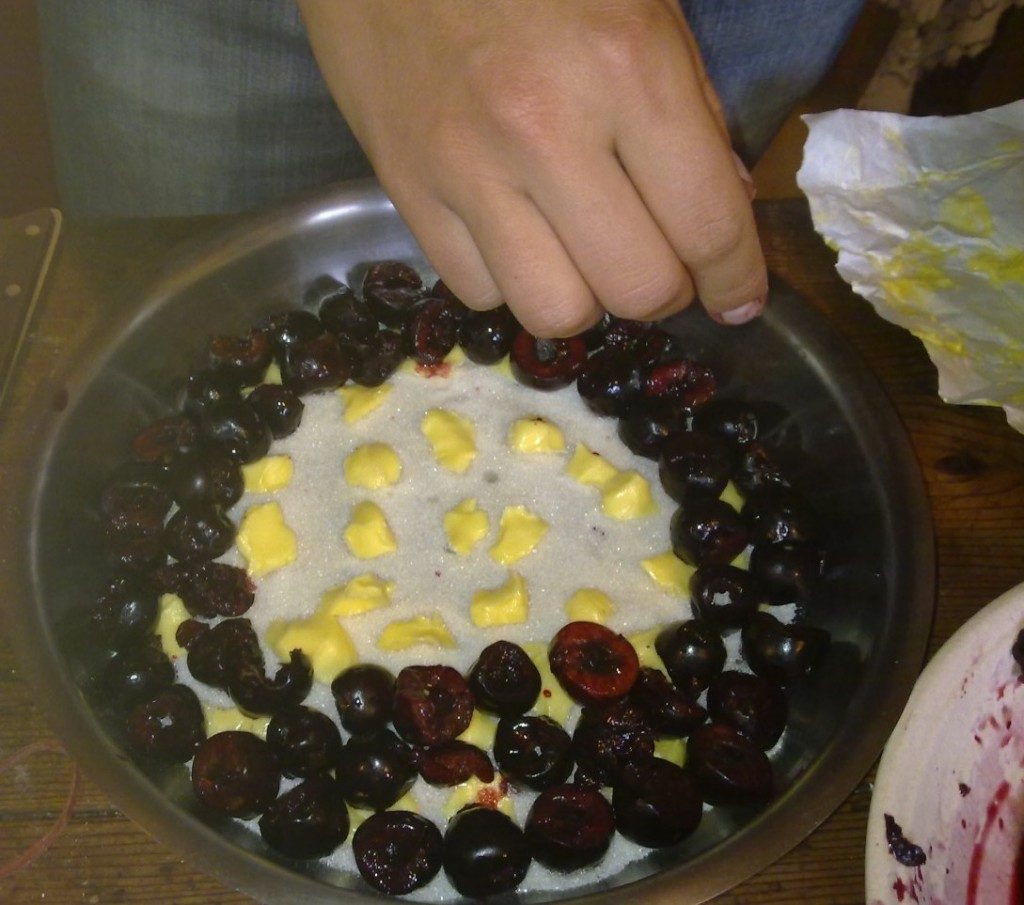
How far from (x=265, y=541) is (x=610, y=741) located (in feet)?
1.44

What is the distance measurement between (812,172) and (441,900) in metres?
0.82

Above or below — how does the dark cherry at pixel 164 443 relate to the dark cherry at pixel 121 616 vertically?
above

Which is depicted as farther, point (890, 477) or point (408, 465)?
point (408, 465)

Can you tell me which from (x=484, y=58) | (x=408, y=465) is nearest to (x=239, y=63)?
(x=408, y=465)

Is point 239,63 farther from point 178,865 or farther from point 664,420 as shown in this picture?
point 178,865

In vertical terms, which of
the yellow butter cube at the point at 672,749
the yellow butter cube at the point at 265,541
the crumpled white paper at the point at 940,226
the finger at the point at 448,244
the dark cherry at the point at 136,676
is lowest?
the yellow butter cube at the point at 672,749

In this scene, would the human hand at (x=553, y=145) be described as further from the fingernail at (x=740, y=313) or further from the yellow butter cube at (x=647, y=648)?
the yellow butter cube at (x=647, y=648)

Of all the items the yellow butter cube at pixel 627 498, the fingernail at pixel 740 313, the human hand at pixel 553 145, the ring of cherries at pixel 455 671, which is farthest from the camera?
the yellow butter cube at pixel 627 498

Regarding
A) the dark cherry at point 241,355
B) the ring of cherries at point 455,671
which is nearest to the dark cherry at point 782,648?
the ring of cherries at point 455,671

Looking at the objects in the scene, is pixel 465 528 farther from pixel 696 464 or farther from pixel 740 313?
pixel 740 313

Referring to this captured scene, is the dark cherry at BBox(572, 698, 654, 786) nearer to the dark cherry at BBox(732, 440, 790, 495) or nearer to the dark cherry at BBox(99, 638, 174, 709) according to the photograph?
the dark cherry at BBox(732, 440, 790, 495)

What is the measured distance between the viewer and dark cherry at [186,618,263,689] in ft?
3.21

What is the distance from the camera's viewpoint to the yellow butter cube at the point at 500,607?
1.03 m

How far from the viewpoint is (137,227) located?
1.14 metres
